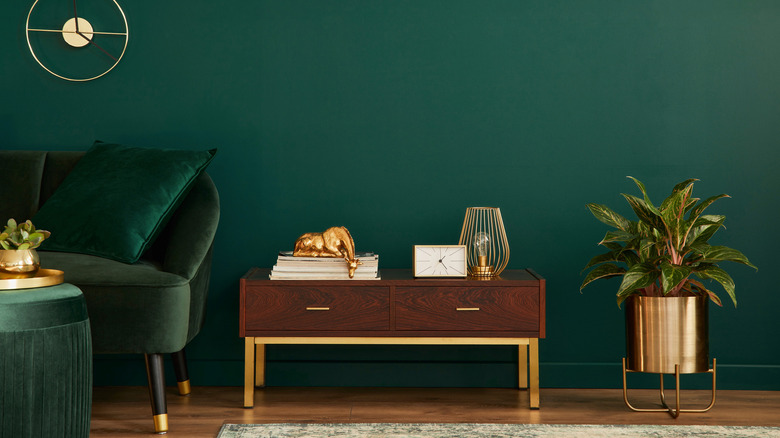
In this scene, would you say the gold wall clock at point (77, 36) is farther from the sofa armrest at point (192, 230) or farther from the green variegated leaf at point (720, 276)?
the green variegated leaf at point (720, 276)

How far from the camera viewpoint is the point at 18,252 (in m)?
1.43

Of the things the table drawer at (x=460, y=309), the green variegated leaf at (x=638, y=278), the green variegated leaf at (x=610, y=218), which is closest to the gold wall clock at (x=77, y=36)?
the table drawer at (x=460, y=309)

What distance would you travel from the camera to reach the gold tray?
4.55 feet

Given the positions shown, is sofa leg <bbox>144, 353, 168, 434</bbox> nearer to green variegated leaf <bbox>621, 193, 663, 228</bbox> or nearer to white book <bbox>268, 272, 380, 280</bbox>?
white book <bbox>268, 272, 380, 280</bbox>

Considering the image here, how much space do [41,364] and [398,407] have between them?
1.11m

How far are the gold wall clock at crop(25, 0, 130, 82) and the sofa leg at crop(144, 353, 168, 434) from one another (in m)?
1.22

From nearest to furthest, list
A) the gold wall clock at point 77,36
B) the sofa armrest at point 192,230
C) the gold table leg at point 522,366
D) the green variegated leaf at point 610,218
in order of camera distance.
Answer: the sofa armrest at point 192,230 < the green variegated leaf at point 610,218 < the gold table leg at point 522,366 < the gold wall clock at point 77,36

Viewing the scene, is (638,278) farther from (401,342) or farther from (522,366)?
(401,342)

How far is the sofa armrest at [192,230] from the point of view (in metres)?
1.85

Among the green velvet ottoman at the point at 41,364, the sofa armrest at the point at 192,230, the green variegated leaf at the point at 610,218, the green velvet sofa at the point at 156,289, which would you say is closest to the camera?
the green velvet ottoman at the point at 41,364

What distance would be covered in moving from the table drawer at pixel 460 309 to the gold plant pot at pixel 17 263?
102cm

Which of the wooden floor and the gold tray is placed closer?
the gold tray

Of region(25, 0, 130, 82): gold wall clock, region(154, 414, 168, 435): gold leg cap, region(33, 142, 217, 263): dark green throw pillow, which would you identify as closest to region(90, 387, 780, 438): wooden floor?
region(154, 414, 168, 435): gold leg cap

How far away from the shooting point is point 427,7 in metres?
2.39
